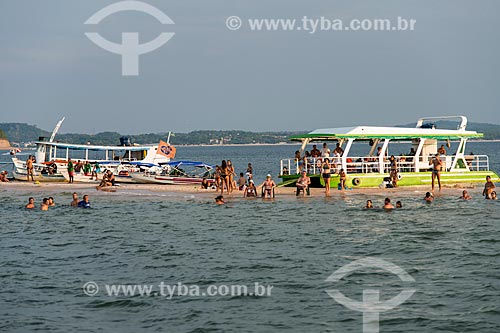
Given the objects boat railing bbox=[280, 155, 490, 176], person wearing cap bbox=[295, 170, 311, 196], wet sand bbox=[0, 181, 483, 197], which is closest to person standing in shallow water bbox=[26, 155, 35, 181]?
wet sand bbox=[0, 181, 483, 197]

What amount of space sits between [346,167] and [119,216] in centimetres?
1123

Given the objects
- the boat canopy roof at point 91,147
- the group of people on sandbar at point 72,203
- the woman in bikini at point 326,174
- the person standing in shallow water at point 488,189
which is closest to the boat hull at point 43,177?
the boat canopy roof at point 91,147

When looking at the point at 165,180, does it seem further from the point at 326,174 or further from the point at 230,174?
the point at 326,174

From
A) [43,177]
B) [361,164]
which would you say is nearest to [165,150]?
[43,177]

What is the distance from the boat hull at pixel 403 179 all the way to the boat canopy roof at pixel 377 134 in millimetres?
1813

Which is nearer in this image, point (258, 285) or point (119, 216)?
point (258, 285)

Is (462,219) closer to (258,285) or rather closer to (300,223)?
(300,223)

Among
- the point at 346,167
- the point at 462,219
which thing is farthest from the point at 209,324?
the point at 346,167

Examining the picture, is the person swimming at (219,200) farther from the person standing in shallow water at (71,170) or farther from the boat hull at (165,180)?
the person standing in shallow water at (71,170)

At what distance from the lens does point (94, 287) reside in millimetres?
18453

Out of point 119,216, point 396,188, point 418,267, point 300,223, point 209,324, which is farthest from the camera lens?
point 396,188

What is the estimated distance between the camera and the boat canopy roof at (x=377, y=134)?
121 ft

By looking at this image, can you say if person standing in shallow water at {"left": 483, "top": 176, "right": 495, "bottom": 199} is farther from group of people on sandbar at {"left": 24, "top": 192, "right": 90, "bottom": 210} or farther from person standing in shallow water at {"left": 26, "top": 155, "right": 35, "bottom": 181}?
person standing in shallow water at {"left": 26, "top": 155, "right": 35, "bottom": 181}

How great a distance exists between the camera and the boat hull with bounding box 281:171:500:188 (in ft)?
122
